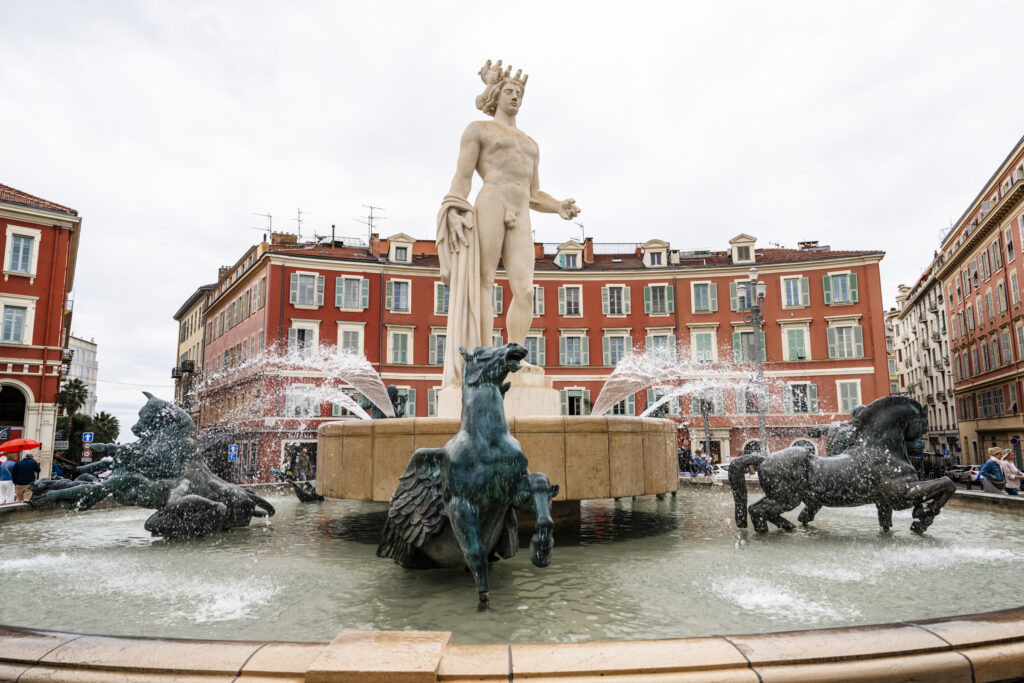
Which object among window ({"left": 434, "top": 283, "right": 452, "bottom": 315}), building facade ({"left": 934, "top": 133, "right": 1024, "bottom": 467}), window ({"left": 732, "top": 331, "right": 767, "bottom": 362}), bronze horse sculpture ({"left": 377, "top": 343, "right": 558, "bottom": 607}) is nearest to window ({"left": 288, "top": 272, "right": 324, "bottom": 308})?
window ({"left": 434, "top": 283, "right": 452, "bottom": 315})

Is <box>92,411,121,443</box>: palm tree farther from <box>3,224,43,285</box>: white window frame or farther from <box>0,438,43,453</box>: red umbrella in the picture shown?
<box>0,438,43,453</box>: red umbrella

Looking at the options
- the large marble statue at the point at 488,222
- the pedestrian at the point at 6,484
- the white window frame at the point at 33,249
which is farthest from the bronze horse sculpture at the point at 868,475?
the white window frame at the point at 33,249

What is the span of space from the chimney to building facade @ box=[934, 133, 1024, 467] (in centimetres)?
2294

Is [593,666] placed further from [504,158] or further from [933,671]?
[504,158]

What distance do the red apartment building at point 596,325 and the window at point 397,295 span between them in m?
0.06

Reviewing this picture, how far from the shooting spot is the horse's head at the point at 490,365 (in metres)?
3.64

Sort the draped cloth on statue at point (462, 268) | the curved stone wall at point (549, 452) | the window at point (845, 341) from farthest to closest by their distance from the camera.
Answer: the window at point (845, 341)
the draped cloth on statue at point (462, 268)
the curved stone wall at point (549, 452)

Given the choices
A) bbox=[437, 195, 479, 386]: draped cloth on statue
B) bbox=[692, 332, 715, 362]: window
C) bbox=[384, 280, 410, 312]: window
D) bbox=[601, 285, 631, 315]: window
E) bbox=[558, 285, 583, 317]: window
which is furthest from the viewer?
bbox=[601, 285, 631, 315]: window

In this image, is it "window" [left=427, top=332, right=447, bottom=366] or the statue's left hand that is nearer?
the statue's left hand

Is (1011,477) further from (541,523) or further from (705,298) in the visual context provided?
(705,298)

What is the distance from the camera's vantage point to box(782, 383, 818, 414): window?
37.5m

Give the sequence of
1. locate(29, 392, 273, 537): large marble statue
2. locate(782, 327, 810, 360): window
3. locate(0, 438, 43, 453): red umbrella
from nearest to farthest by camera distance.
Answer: locate(29, 392, 273, 537): large marble statue
locate(0, 438, 43, 453): red umbrella
locate(782, 327, 810, 360): window

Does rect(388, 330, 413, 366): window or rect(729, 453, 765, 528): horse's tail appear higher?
rect(388, 330, 413, 366): window

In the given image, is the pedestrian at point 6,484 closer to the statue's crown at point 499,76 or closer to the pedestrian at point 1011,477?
the statue's crown at point 499,76
